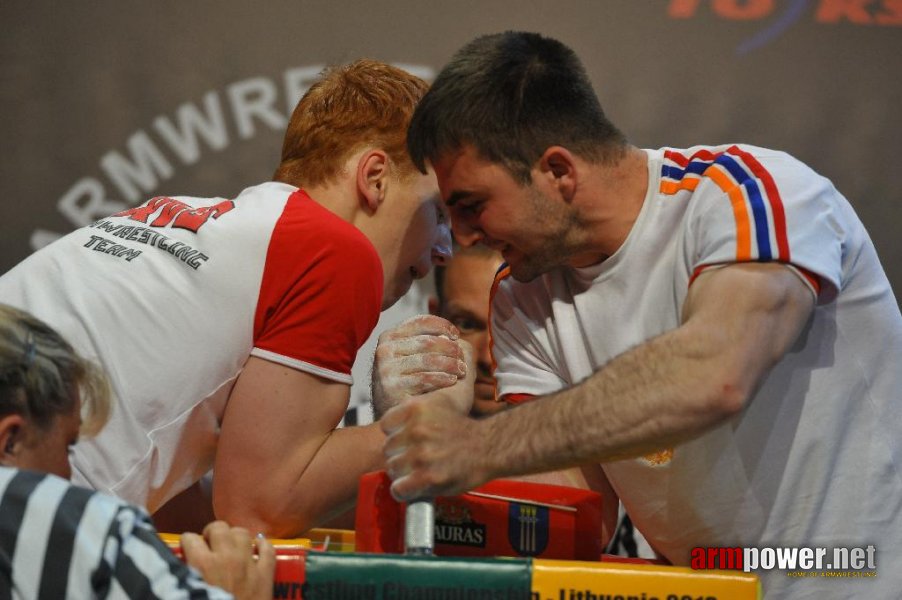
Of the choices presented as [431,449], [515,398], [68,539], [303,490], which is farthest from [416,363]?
[68,539]

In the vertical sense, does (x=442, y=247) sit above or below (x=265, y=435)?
above

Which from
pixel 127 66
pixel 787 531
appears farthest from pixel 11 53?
pixel 787 531

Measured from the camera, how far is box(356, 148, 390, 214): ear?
1.90m

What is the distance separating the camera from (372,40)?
9.43 ft

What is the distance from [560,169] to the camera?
158cm

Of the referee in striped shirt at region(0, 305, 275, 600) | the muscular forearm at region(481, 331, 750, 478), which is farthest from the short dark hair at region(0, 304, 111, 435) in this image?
the muscular forearm at region(481, 331, 750, 478)

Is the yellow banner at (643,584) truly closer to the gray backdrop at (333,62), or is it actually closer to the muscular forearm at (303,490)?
the muscular forearm at (303,490)

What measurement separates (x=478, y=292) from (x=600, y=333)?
3.94 feet

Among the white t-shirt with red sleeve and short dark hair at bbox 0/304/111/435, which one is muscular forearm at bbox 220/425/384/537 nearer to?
the white t-shirt with red sleeve

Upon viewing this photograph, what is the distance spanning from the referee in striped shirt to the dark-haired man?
219 mm

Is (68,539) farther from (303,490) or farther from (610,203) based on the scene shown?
(610,203)

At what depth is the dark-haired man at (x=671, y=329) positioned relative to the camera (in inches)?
49.5

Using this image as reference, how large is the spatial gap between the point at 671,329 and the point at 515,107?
0.42m

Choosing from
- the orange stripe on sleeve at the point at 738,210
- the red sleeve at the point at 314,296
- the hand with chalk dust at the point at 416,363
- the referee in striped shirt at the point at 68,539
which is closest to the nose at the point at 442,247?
the hand with chalk dust at the point at 416,363
